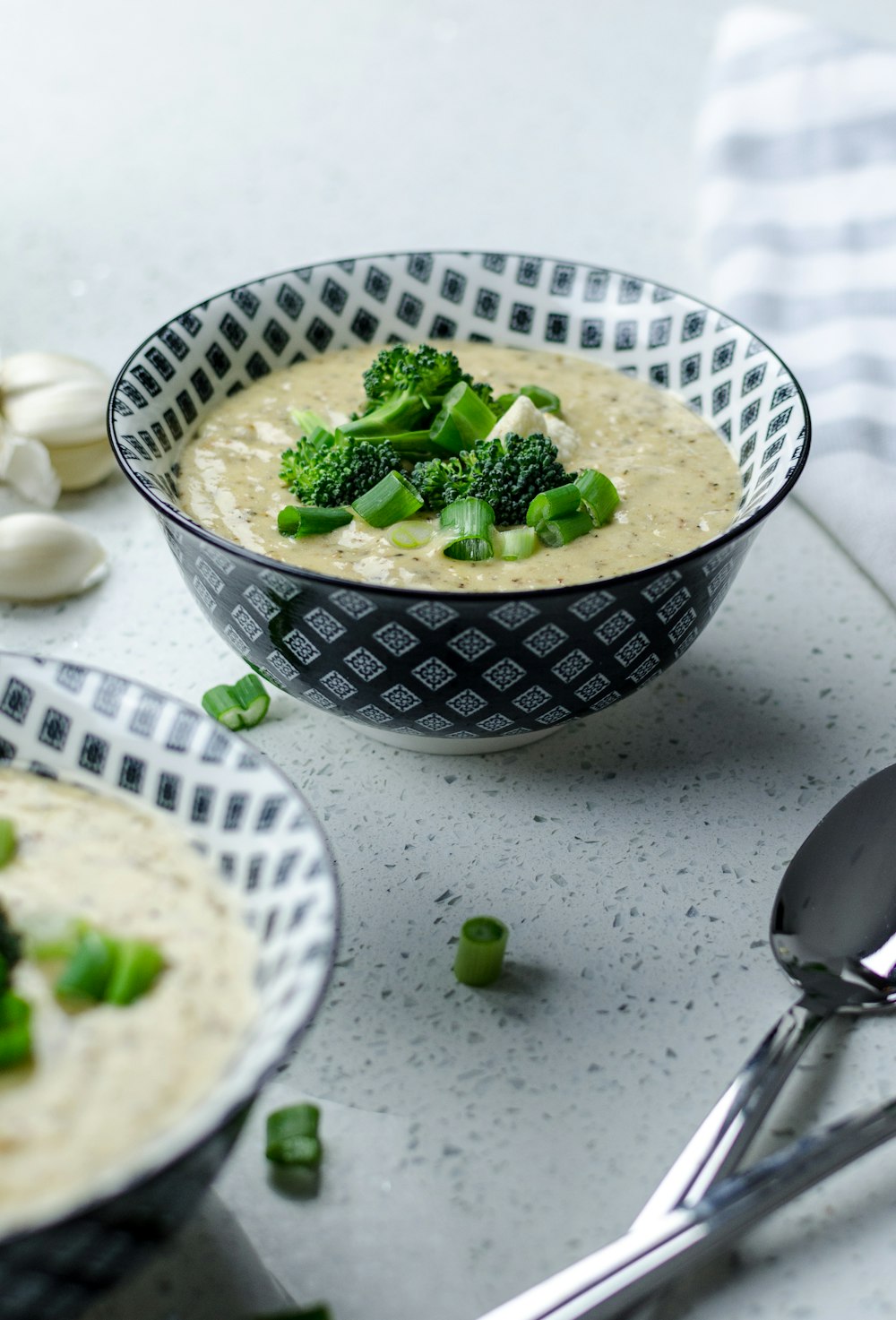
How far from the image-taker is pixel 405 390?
2137 mm

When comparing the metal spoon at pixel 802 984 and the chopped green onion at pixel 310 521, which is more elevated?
the chopped green onion at pixel 310 521

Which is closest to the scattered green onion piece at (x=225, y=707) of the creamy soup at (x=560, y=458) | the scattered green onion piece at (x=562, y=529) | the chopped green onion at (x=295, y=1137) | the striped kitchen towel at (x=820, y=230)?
the creamy soup at (x=560, y=458)

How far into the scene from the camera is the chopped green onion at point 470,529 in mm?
1868

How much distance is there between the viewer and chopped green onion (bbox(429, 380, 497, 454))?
2.08m

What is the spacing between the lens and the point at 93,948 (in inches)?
50.1

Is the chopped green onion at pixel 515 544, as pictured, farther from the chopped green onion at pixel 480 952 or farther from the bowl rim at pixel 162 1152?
the bowl rim at pixel 162 1152

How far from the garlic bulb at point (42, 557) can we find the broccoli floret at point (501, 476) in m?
0.69

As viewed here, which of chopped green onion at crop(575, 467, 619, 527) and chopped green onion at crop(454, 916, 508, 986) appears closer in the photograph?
chopped green onion at crop(454, 916, 508, 986)

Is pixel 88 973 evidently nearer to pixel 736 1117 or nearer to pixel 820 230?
pixel 736 1117

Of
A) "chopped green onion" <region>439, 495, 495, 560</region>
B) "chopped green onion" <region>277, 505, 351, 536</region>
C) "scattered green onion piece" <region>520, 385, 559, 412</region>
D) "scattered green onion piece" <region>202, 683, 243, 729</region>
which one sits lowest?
"scattered green onion piece" <region>202, 683, 243, 729</region>

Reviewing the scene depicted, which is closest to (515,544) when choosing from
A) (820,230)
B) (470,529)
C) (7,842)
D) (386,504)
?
(470,529)

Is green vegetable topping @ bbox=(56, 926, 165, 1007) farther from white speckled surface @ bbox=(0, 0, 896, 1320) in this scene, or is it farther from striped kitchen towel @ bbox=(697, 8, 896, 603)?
striped kitchen towel @ bbox=(697, 8, 896, 603)

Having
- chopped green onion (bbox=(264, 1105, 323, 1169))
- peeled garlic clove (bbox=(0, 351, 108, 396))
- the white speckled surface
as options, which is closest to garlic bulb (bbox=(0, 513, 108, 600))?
the white speckled surface

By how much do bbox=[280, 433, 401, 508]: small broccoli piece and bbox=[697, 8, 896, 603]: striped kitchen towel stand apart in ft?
3.26
